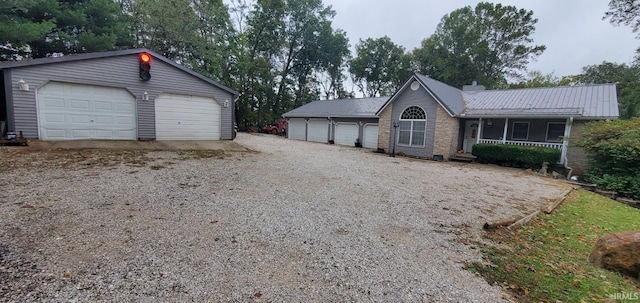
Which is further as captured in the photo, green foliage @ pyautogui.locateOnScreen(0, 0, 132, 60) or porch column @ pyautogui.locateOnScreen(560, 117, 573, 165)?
green foliage @ pyautogui.locateOnScreen(0, 0, 132, 60)

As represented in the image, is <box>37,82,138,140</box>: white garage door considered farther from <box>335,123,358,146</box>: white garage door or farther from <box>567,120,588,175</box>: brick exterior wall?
<box>567,120,588,175</box>: brick exterior wall

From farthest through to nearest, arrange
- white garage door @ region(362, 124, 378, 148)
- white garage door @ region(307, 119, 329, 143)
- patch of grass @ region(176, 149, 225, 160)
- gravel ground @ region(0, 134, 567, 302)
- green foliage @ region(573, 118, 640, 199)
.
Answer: white garage door @ region(307, 119, 329, 143)
white garage door @ region(362, 124, 378, 148)
patch of grass @ region(176, 149, 225, 160)
green foliage @ region(573, 118, 640, 199)
gravel ground @ region(0, 134, 567, 302)

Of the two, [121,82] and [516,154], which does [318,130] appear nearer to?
[516,154]

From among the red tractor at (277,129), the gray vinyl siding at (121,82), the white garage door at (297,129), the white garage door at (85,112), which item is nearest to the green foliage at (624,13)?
the white garage door at (297,129)

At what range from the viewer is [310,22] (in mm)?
32688

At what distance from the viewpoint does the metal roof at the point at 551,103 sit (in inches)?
456

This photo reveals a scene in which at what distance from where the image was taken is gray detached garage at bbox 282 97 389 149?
19.1m

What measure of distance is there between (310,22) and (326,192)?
1252 inches

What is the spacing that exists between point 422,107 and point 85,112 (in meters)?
15.2

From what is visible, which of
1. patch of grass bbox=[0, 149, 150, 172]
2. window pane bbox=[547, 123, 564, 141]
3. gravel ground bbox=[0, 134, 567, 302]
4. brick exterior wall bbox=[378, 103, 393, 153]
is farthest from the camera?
brick exterior wall bbox=[378, 103, 393, 153]

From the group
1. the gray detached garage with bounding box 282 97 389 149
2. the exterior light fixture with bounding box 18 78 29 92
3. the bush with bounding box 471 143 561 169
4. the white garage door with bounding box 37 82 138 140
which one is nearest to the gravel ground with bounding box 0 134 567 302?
the white garage door with bounding box 37 82 138 140

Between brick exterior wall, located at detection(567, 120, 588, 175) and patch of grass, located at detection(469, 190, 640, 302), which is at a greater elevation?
brick exterior wall, located at detection(567, 120, 588, 175)

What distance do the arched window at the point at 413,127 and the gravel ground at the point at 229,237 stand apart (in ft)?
27.3

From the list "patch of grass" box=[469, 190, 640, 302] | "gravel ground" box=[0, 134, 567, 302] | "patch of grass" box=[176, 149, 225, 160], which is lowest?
"patch of grass" box=[469, 190, 640, 302]
